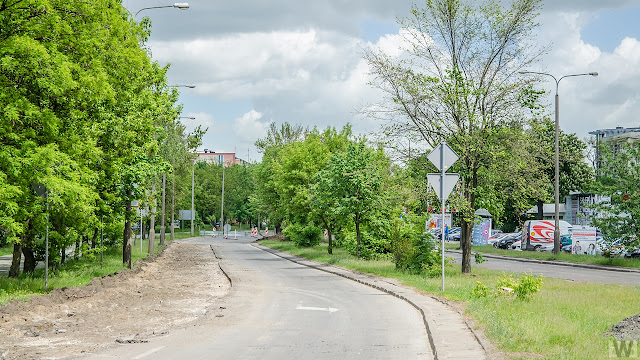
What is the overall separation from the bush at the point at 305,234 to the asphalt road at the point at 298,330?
103ft

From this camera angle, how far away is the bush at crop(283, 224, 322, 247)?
52.8 meters

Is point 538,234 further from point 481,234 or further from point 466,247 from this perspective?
point 466,247

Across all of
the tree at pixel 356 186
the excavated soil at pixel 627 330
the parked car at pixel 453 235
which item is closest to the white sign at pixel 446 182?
the excavated soil at pixel 627 330

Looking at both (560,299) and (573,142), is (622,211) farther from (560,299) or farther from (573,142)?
(573,142)

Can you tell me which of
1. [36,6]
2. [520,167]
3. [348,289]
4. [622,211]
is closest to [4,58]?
[36,6]

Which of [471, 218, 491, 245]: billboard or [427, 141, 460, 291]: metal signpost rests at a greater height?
[427, 141, 460, 291]: metal signpost

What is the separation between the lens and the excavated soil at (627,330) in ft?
34.6

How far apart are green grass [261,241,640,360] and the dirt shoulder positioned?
6.04 m

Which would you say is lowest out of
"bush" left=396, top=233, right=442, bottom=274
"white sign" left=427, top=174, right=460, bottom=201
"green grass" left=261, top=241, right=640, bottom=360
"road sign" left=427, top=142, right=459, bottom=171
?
"green grass" left=261, top=241, right=640, bottom=360

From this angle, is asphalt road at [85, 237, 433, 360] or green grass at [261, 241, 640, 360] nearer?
green grass at [261, 241, 640, 360]

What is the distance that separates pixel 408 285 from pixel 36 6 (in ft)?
44.0

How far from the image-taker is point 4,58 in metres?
16.1

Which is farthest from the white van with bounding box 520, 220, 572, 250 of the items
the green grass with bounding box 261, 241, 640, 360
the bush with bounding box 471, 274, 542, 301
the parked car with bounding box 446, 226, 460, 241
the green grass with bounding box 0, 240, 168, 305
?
the bush with bounding box 471, 274, 542, 301

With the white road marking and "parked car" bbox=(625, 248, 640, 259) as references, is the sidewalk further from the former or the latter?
"parked car" bbox=(625, 248, 640, 259)
